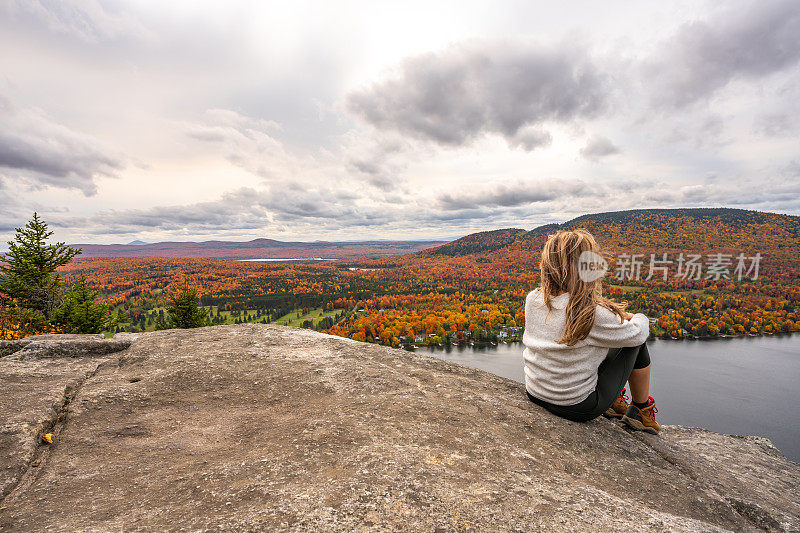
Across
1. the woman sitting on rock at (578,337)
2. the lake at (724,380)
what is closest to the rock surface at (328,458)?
the woman sitting on rock at (578,337)

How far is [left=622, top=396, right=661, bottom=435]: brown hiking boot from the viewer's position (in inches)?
177

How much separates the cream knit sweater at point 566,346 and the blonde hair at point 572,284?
0.08 m

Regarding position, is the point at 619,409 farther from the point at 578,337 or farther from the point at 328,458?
the point at 328,458

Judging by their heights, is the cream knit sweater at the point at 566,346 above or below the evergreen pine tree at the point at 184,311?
above

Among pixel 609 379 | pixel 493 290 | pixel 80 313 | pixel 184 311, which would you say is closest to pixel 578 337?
pixel 609 379

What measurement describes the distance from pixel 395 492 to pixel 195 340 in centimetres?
536

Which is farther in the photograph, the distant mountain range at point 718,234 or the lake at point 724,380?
the distant mountain range at point 718,234

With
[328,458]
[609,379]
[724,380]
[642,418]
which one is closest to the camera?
[328,458]

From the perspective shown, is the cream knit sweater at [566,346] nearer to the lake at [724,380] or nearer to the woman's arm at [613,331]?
the woman's arm at [613,331]

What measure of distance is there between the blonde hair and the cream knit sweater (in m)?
0.08

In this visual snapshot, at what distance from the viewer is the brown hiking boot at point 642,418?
177 inches

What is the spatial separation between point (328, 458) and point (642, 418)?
4385 millimetres

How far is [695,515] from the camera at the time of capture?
116 inches

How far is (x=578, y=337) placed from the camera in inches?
138
